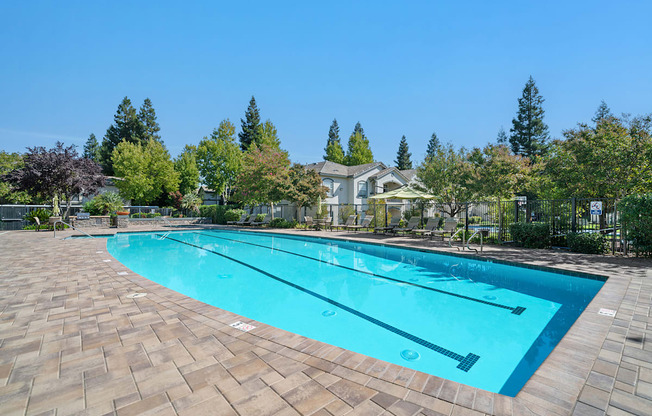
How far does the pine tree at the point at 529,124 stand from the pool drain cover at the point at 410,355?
42918 mm

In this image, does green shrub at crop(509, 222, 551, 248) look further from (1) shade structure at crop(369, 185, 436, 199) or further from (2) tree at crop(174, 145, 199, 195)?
(2) tree at crop(174, 145, 199, 195)

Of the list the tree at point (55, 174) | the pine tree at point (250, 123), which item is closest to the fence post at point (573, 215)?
the tree at point (55, 174)

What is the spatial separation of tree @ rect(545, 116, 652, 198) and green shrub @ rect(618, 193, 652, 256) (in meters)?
0.85

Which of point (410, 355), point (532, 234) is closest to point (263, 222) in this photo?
point (532, 234)

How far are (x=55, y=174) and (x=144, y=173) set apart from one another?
11.5 metres

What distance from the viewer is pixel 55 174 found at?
17.6 metres

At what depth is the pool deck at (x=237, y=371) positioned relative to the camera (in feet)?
6.82

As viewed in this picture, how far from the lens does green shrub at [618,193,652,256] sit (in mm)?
→ 8258

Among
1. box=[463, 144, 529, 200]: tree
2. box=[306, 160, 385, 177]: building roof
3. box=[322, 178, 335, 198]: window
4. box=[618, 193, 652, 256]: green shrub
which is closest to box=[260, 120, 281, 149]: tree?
box=[306, 160, 385, 177]: building roof

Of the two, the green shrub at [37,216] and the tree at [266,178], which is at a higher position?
the tree at [266,178]

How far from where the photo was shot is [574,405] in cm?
209

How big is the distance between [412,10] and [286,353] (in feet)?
42.0

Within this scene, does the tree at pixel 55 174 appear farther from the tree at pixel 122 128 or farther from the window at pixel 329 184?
the tree at pixel 122 128

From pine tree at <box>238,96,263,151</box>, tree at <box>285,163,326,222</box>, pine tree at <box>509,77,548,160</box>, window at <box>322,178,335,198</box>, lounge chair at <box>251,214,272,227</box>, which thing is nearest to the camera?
tree at <box>285,163,326,222</box>
